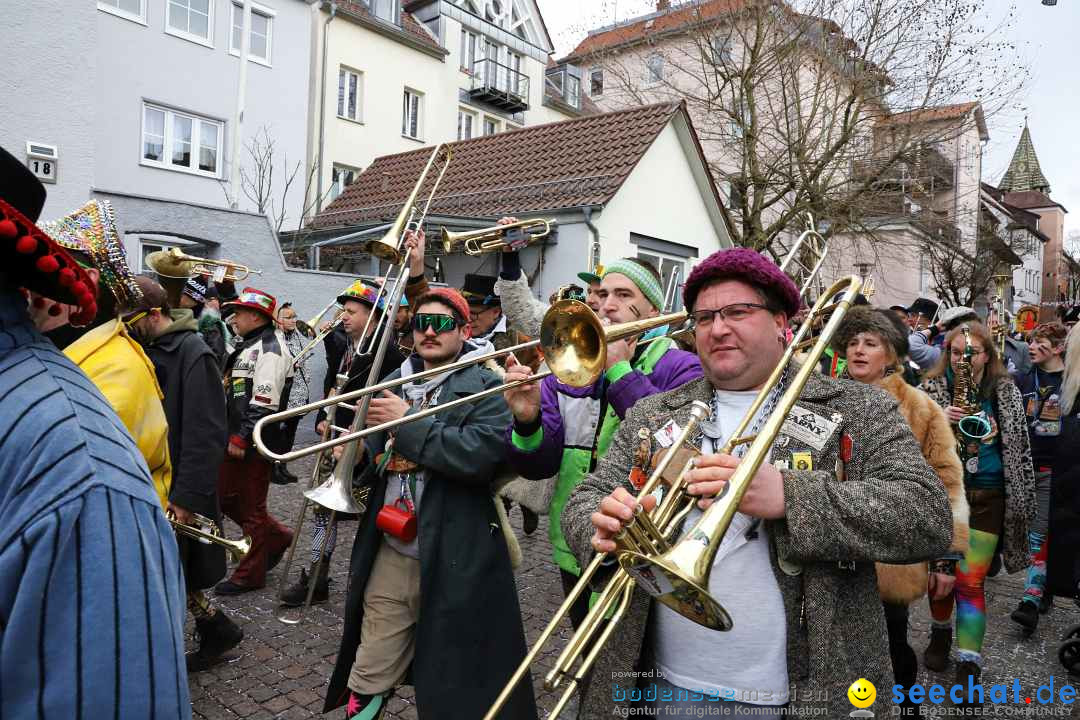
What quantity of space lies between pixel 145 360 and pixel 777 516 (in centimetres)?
250

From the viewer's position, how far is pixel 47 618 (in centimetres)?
106

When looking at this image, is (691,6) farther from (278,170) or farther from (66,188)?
(66,188)

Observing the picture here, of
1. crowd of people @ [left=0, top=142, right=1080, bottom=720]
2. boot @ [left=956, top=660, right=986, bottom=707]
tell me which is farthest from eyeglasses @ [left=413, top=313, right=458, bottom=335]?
boot @ [left=956, top=660, right=986, bottom=707]

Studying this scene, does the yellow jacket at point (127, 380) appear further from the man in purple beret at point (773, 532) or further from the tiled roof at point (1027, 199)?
the tiled roof at point (1027, 199)

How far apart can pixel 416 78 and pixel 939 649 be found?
80.7 feet

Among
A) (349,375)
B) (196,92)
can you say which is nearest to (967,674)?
(349,375)

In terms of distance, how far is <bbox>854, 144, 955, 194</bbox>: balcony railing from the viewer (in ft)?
53.2

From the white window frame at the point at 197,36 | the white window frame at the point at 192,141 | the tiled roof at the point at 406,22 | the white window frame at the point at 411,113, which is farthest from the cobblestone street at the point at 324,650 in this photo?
the white window frame at the point at 411,113

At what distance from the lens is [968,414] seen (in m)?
4.63

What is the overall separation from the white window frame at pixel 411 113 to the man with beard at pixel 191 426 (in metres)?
22.2

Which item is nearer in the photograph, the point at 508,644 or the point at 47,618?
the point at 47,618

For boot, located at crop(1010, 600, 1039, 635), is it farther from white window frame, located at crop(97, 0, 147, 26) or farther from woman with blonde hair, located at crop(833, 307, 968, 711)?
white window frame, located at crop(97, 0, 147, 26)

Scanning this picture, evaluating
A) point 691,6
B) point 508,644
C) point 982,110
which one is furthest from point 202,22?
point 508,644

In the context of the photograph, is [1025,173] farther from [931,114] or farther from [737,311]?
[737,311]
